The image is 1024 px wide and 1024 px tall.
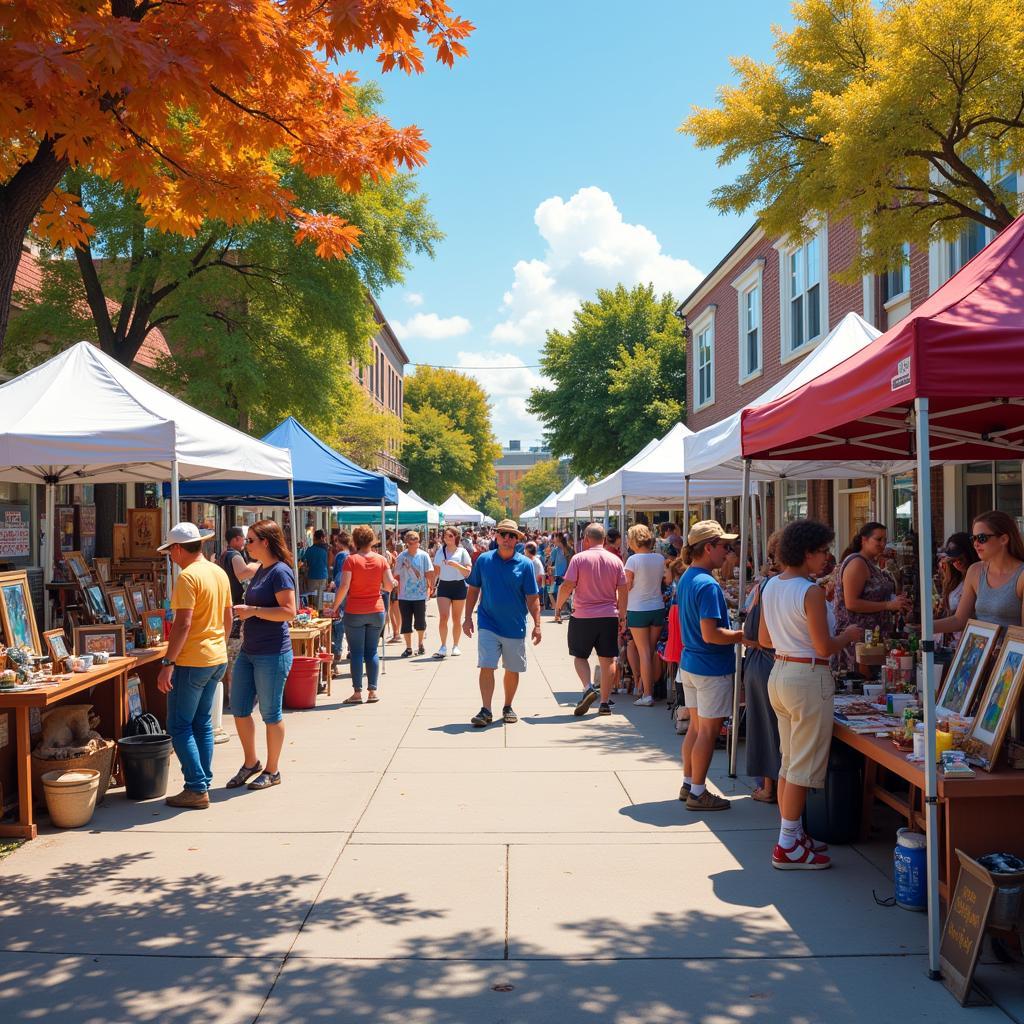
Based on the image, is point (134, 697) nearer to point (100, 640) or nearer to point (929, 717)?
point (100, 640)

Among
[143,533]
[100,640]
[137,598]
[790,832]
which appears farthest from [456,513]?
[790,832]

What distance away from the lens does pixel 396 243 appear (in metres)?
17.7

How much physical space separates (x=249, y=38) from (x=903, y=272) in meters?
11.5

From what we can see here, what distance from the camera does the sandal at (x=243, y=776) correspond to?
7.18 metres

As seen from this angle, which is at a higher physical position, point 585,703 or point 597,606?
point 597,606

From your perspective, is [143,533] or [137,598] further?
[143,533]

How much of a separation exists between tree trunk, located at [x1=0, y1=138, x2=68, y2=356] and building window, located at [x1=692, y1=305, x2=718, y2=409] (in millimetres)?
21921

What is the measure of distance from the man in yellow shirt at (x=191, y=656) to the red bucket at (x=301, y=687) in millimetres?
3901

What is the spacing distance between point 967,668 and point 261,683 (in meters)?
4.65

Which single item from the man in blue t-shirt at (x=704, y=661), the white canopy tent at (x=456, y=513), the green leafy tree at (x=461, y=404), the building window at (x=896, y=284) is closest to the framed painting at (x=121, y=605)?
the man in blue t-shirt at (x=704, y=661)

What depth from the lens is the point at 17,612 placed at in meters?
6.80

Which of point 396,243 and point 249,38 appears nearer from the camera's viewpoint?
point 249,38

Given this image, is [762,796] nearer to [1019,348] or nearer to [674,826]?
[674,826]

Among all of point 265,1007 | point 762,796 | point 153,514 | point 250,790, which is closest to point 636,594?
point 762,796
